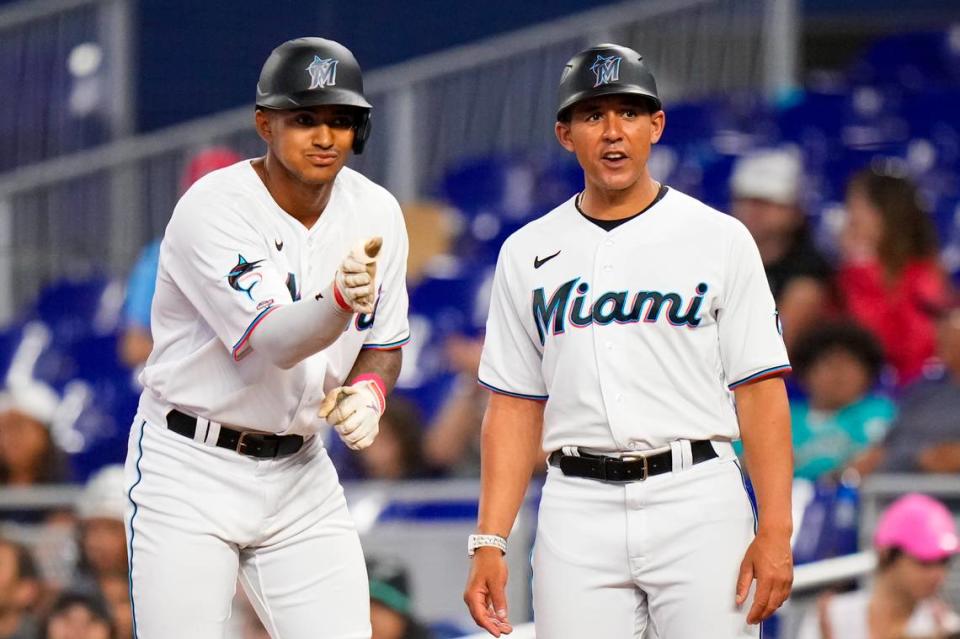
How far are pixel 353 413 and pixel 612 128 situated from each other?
2.31 ft

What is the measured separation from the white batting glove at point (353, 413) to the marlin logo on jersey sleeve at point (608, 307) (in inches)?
14.2

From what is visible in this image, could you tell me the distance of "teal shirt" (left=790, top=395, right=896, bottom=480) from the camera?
5.43m

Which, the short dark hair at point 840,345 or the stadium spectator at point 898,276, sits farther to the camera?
the stadium spectator at point 898,276

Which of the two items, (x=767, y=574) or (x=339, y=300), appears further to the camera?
(x=767, y=574)

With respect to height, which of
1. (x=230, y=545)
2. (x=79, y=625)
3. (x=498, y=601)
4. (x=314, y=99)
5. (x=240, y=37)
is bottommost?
(x=79, y=625)

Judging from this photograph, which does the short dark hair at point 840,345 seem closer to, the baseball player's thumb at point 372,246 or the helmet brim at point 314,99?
the helmet brim at point 314,99

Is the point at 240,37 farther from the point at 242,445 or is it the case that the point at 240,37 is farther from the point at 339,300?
the point at 339,300

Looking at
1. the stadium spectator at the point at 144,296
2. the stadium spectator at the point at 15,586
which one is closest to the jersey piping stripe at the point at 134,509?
the stadium spectator at the point at 15,586

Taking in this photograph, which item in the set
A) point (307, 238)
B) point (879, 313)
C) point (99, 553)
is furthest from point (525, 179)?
point (307, 238)

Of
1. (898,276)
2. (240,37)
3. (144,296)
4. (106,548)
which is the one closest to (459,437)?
(106,548)

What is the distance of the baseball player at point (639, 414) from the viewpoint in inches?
117

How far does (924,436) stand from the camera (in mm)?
5168

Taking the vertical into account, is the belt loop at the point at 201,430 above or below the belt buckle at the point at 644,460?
above

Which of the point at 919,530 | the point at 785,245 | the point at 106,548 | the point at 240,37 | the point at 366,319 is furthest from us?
the point at 240,37
